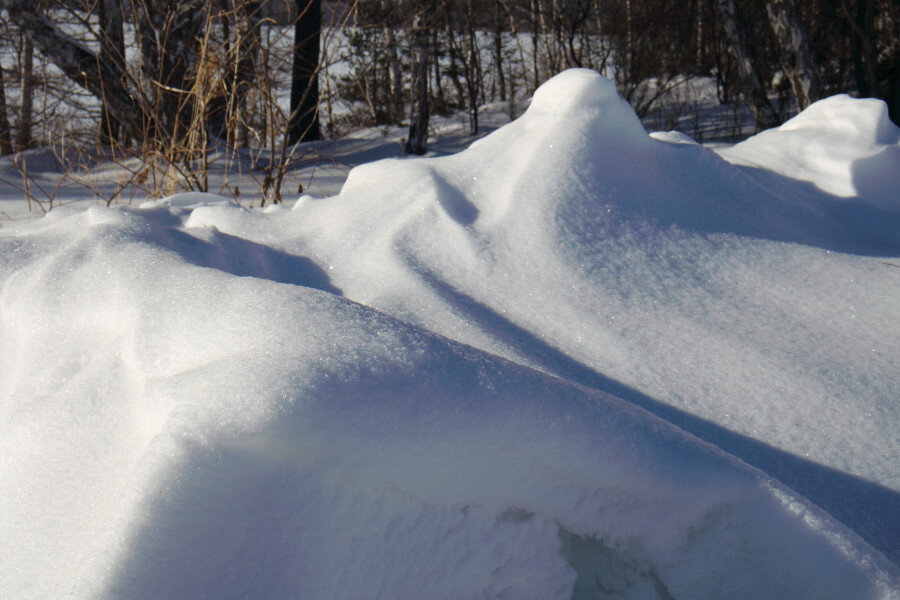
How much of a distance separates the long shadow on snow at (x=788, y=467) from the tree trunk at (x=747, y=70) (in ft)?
17.8

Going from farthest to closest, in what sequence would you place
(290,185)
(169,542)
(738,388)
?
(290,185) → (738,388) → (169,542)

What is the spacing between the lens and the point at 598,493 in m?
0.79

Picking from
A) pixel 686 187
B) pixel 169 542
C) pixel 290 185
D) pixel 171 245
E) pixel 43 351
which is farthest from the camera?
pixel 290 185

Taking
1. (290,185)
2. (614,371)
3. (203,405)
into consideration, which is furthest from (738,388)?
(290,185)

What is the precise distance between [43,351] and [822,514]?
3.47 feet

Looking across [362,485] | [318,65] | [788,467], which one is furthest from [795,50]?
[362,485]

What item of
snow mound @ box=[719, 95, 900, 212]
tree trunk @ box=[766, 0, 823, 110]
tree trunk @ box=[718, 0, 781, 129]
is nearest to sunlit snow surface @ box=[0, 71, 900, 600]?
snow mound @ box=[719, 95, 900, 212]

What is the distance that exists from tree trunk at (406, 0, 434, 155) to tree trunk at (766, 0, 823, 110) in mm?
2769

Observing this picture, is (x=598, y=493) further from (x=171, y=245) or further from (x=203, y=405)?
(x=171, y=245)

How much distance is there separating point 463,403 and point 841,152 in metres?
1.77

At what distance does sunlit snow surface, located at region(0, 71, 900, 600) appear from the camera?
692 millimetres

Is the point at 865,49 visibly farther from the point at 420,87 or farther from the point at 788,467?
the point at 788,467

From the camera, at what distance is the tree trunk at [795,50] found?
17.8 feet

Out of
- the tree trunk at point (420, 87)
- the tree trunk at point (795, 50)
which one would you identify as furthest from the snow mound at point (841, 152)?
the tree trunk at point (795, 50)
